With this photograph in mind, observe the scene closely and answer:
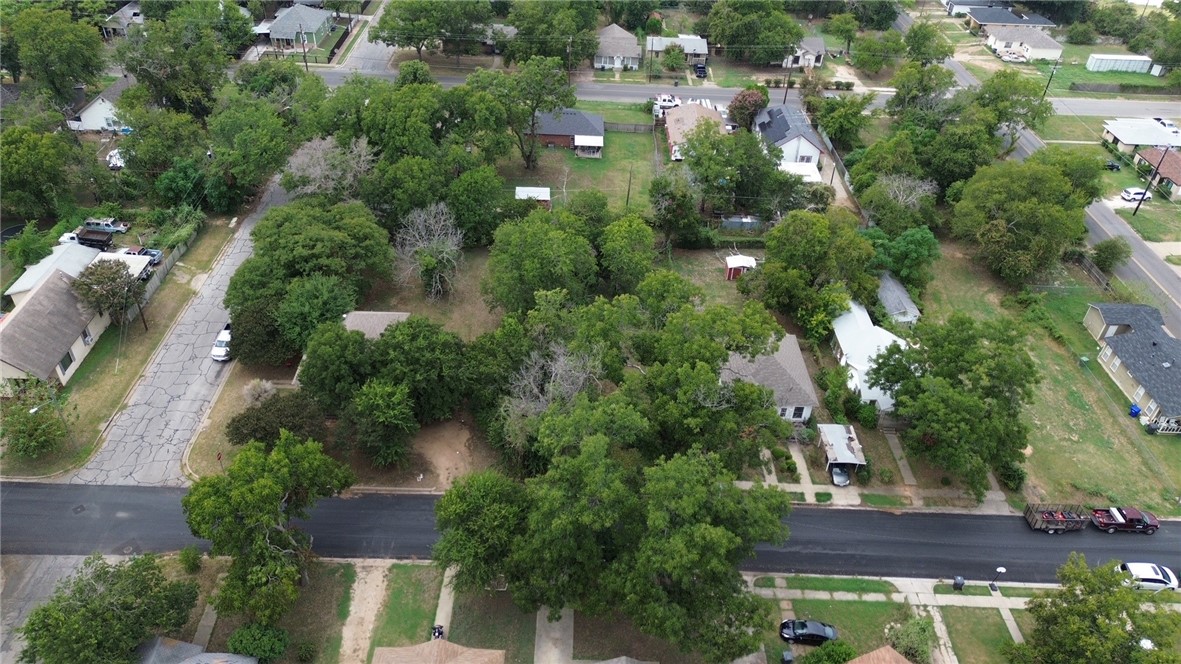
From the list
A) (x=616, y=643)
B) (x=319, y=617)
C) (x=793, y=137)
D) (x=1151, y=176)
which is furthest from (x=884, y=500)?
(x=1151, y=176)

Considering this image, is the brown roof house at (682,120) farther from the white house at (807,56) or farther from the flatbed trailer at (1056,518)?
the flatbed trailer at (1056,518)

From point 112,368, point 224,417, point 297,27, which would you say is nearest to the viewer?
point 224,417

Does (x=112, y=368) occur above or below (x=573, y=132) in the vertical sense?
below

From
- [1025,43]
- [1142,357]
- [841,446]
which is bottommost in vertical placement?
[841,446]

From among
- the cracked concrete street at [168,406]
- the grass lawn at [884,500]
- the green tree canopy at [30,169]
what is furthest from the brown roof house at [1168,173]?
the green tree canopy at [30,169]

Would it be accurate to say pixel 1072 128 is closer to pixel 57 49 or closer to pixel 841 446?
pixel 841 446

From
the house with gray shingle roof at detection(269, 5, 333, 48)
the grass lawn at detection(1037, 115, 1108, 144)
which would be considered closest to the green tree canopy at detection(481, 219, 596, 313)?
the grass lawn at detection(1037, 115, 1108, 144)

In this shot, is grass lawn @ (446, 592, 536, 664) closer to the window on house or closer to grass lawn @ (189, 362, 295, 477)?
grass lawn @ (189, 362, 295, 477)
